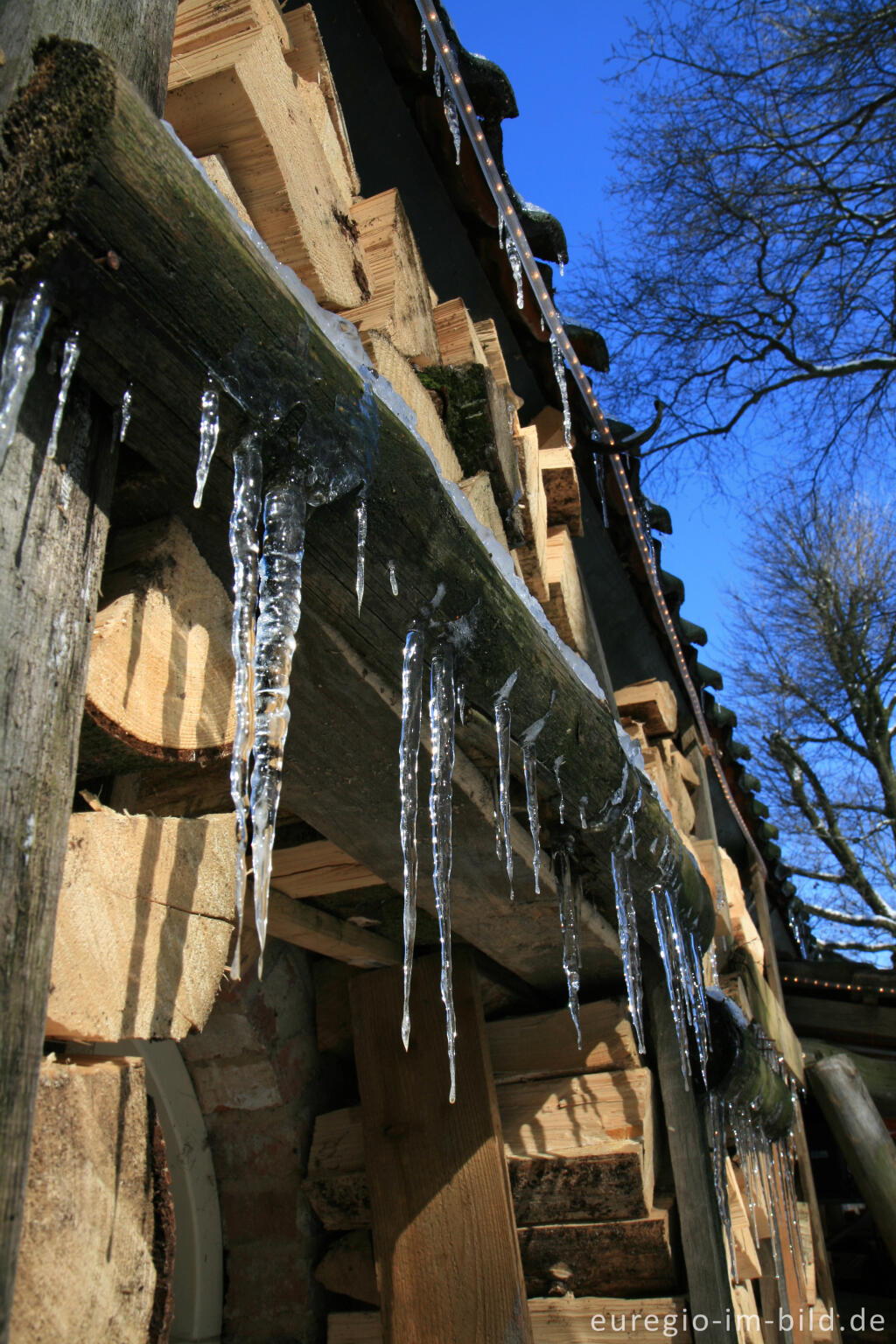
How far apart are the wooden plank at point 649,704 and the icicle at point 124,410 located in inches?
134

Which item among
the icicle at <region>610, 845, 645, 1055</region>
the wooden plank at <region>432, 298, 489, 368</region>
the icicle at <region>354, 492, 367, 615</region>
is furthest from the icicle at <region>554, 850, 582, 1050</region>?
the icicle at <region>354, 492, 367, 615</region>

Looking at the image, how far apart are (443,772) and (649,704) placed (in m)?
2.75

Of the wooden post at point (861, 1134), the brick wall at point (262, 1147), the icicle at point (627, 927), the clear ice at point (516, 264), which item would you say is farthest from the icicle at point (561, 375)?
the wooden post at point (861, 1134)

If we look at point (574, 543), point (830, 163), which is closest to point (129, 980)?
point (574, 543)

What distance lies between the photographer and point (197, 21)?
4.45 ft

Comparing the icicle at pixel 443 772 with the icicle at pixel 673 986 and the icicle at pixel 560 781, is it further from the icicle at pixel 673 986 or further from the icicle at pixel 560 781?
the icicle at pixel 673 986

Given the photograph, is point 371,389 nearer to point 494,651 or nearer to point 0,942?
point 494,651

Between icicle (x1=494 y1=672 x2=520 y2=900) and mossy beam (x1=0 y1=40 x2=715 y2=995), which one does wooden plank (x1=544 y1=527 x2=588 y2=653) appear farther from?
icicle (x1=494 y1=672 x2=520 y2=900)

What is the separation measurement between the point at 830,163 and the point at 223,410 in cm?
542

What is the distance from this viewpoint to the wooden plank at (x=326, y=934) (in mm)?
2309

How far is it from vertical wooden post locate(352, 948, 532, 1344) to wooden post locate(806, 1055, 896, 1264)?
3.88 meters

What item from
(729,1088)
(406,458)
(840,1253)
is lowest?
(840,1253)

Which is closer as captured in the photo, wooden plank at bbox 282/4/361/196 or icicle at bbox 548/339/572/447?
wooden plank at bbox 282/4/361/196

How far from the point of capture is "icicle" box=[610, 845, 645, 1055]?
2.19 metres
